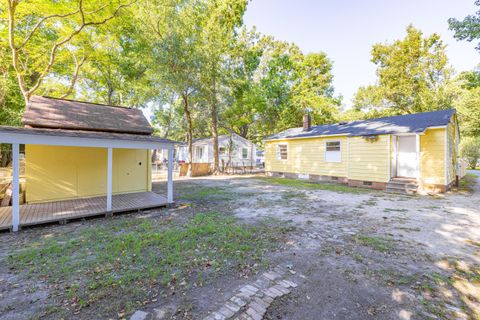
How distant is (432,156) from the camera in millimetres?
9367

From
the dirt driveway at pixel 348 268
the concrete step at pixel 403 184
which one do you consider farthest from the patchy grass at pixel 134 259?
the concrete step at pixel 403 184

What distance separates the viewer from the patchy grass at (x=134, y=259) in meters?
2.67

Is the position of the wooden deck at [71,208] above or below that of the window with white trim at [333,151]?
below

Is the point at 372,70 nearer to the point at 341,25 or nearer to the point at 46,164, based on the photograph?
the point at 341,25

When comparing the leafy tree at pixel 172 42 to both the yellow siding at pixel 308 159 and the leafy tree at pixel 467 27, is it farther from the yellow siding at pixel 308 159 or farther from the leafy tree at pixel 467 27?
the leafy tree at pixel 467 27

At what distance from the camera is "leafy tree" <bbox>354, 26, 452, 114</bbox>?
786 inches

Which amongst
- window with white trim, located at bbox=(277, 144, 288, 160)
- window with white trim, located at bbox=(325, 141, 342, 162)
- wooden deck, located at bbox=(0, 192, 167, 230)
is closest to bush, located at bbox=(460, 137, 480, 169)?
window with white trim, located at bbox=(325, 141, 342, 162)

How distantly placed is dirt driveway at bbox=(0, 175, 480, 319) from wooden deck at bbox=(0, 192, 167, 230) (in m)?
0.35

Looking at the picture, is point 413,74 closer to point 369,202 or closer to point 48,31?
point 369,202

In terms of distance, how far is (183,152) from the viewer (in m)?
30.1

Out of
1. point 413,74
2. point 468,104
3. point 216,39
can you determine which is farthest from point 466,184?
point 216,39

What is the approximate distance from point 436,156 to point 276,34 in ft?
72.2

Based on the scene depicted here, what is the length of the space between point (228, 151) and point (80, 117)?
16.2 m

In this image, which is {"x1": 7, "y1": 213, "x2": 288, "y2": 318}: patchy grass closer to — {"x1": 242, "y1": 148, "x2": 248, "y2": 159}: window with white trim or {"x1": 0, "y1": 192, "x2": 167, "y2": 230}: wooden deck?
{"x1": 0, "y1": 192, "x2": 167, "y2": 230}: wooden deck
